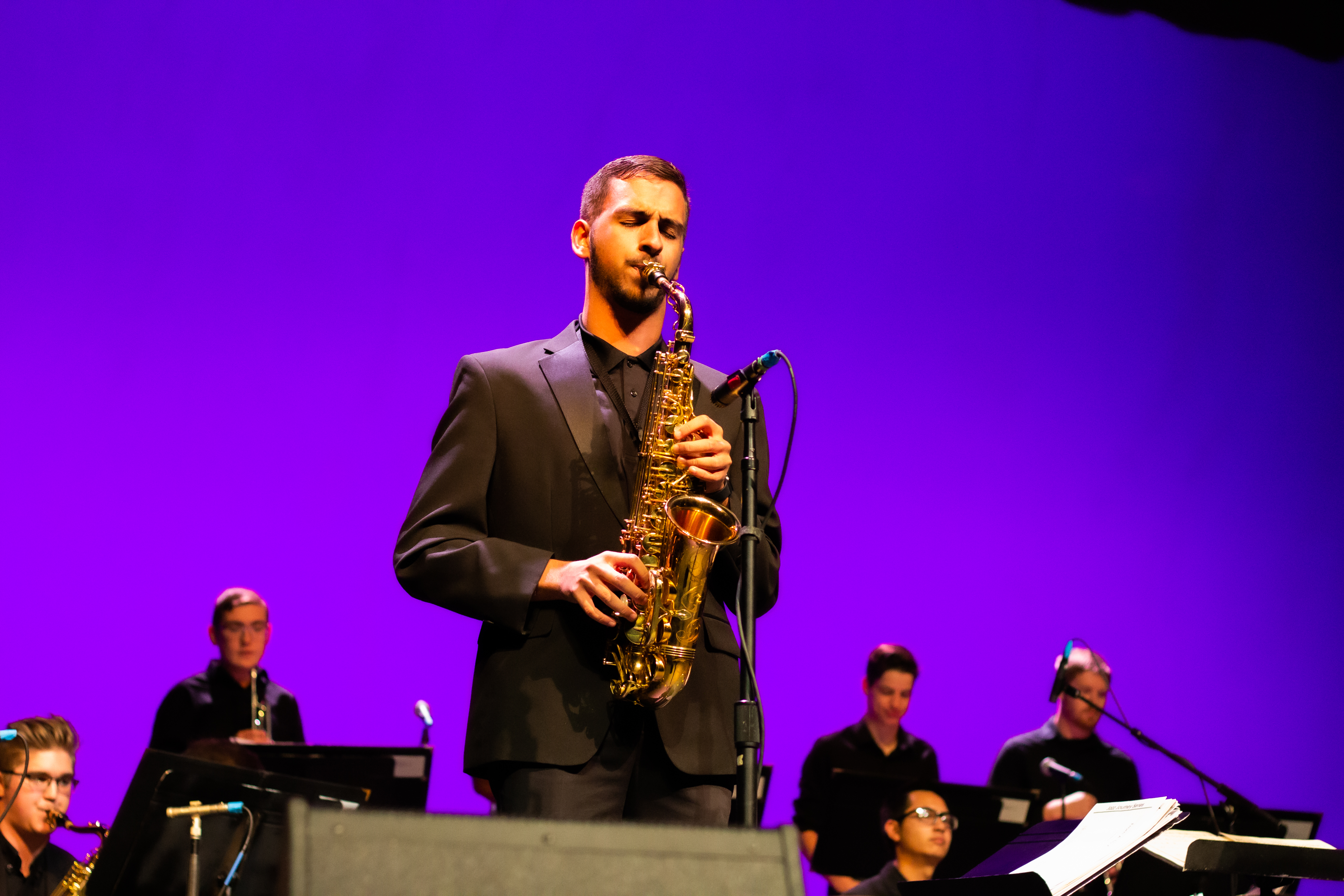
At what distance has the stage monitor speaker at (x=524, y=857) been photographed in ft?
4.41

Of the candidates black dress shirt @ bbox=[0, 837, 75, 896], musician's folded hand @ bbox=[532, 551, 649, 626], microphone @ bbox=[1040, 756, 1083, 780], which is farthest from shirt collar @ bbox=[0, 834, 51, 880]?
microphone @ bbox=[1040, 756, 1083, 780]

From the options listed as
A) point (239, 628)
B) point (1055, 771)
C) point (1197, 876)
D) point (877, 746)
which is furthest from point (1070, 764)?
point (239, 628)

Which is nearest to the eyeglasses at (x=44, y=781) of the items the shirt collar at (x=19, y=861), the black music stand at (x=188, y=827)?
the shirt collar at (x=19, y=861)

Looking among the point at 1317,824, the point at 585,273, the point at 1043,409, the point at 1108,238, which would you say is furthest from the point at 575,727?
the point at 1108,238

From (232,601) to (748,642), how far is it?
10.4 feet

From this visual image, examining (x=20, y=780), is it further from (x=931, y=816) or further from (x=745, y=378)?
(x=931, y=816)

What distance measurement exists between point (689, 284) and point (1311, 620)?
349 cm

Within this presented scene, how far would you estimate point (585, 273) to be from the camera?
2.74 metres

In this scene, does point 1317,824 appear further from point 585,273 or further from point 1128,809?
point 585,273

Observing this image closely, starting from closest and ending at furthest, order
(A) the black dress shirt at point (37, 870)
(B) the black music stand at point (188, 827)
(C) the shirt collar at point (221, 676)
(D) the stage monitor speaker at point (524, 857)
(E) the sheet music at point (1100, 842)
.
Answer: (D) the stage monitor speaker at point (524, 857), (E) the sheet music at point (1100, 842), (B) the black music stand at point (188, 827), (A) the black dress shirt at point (37, 870), (C) the shirt collar at point (221, 676)

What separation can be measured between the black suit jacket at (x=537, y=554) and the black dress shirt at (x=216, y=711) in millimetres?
2828

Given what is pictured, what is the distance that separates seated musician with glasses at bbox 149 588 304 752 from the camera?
484 centimetres

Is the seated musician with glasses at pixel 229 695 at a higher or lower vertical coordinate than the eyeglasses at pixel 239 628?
lower

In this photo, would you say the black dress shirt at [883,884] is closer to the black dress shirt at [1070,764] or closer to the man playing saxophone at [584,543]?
the black dress shirt at [1070,764]
